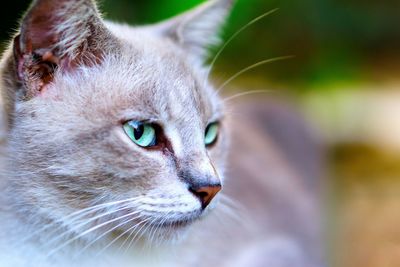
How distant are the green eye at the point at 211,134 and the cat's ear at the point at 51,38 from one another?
373mm

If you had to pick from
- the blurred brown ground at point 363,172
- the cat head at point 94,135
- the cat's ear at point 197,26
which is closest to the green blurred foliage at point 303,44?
the blurred brown ground at point 363,172

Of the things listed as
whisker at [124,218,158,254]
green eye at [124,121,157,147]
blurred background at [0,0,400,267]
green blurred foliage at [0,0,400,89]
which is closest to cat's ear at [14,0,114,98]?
green eye at [124,121,157,147]

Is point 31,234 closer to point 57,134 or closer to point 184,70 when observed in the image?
point 57,134

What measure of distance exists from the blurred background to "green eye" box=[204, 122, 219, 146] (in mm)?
1160

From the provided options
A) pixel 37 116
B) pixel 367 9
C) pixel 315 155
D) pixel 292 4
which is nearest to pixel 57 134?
pixel 37 116

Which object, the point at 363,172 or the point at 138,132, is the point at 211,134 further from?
the point at 363,172

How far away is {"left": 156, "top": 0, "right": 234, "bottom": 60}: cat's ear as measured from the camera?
1844 mm

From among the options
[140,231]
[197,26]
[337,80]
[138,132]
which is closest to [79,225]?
[140,231]

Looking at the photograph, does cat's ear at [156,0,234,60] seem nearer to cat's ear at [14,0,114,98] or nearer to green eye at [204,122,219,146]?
green eye at [204,122,219,146]

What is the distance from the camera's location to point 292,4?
3824mm

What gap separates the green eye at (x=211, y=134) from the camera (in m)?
1.70

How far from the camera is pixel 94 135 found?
1.44m

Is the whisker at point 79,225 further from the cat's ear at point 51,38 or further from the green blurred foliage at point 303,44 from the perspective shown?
the green blurred foliage at point 303,44

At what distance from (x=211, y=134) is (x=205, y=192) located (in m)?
0.31
